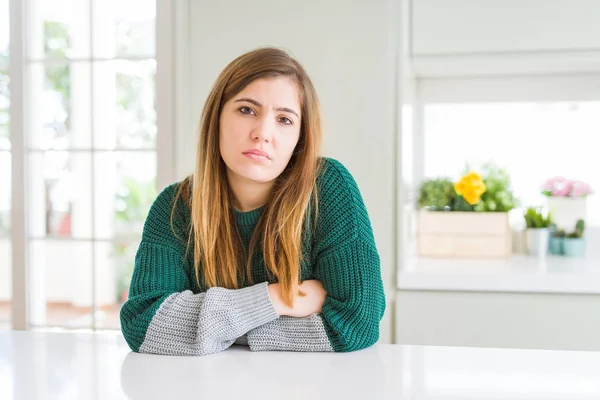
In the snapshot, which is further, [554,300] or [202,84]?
[202,84]

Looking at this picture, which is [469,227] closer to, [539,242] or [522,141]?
[539,242]

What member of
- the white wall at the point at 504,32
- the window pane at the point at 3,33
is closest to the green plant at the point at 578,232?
the white wall at the point at 504,32

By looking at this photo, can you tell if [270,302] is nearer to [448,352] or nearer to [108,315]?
[448,352]

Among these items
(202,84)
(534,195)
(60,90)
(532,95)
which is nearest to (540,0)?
(532,95)

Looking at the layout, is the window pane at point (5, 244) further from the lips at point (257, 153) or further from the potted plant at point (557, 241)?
the potted plant at point (557, 241)

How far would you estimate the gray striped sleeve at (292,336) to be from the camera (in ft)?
3.18

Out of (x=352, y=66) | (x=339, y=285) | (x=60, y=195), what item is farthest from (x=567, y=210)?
(x=60, y=195)

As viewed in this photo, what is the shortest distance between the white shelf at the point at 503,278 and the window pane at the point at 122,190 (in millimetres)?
930

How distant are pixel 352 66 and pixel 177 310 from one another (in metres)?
1.10

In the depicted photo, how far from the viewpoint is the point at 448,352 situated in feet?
2.96

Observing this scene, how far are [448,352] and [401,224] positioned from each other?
0.96m

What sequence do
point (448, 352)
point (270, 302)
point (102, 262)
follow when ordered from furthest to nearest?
point (102, 262) → point (270, 302) → point (448, 352)

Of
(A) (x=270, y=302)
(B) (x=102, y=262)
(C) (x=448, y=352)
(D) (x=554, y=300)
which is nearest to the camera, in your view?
(C) (x=448, y=352)

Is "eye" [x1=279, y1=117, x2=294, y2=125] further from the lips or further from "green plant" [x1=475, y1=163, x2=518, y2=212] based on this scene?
"green plant" [x1=475, y1=163, x2=518, y2=212]
